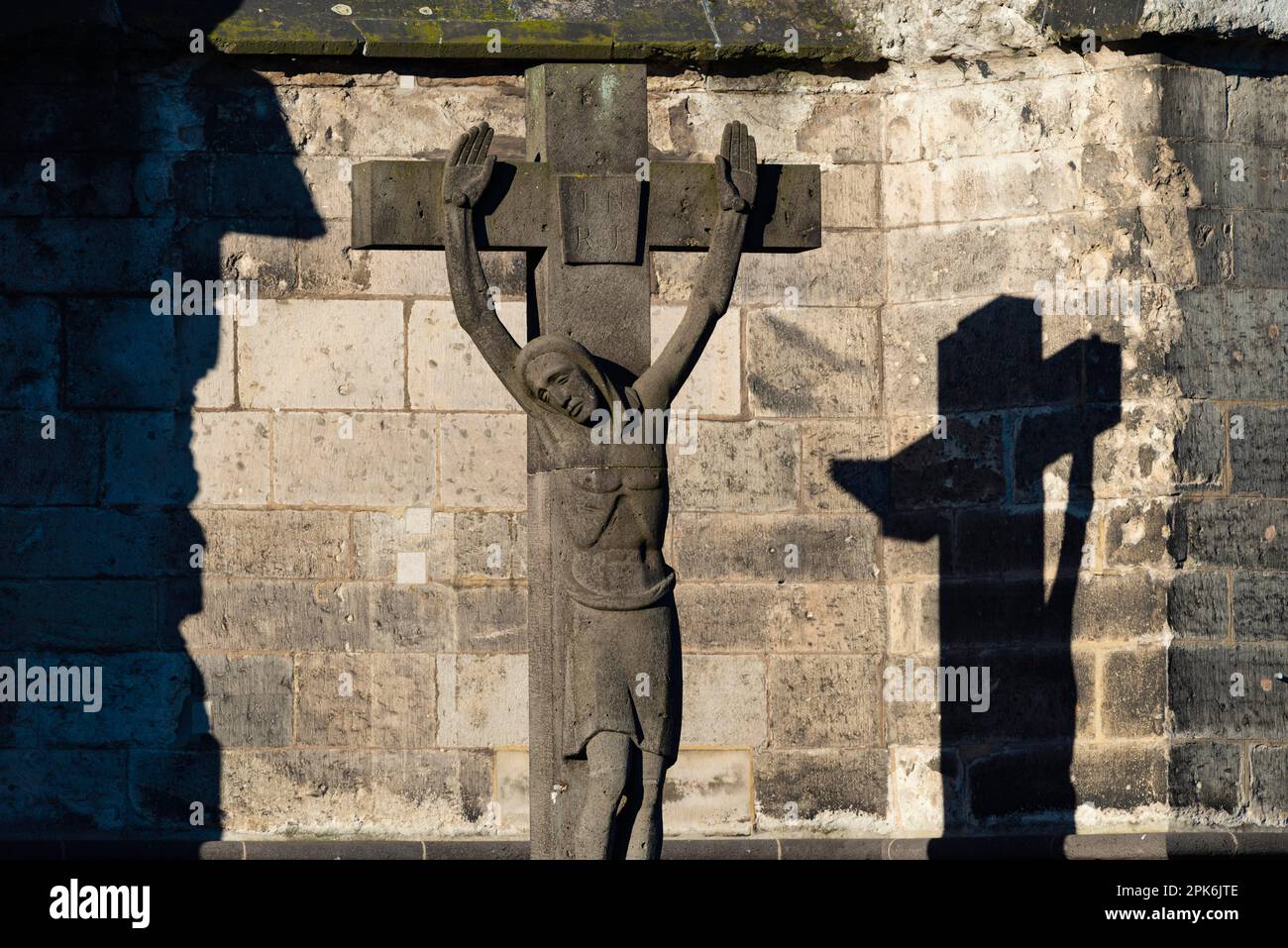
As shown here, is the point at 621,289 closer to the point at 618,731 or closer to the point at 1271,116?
the point at 618,731

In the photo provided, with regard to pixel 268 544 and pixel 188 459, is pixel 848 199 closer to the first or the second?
pixel 268 544

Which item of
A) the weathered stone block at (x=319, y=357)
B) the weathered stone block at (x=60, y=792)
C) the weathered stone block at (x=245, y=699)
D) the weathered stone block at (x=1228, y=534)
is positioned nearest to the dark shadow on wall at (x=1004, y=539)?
the weathered stone block at (x=1228, y=534)

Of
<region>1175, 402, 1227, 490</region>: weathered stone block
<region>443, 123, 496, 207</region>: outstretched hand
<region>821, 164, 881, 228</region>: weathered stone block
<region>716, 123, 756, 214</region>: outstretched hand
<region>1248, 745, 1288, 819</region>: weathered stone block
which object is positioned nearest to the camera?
<region>443, 123, 496, 207</region>: outstretched hand

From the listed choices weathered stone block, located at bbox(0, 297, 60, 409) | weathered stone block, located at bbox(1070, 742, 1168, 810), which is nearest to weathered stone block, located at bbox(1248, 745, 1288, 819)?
weathered stone block, located at bbox(1070, 742, 1168, 810)

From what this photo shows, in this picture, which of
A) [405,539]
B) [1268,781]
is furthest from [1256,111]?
[405,539]

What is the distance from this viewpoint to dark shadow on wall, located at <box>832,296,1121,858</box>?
879 cm

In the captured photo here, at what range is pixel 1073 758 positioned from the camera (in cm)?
874

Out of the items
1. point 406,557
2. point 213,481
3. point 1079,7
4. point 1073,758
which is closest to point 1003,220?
point 1079,7

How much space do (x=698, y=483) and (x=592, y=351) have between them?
96.6 inches

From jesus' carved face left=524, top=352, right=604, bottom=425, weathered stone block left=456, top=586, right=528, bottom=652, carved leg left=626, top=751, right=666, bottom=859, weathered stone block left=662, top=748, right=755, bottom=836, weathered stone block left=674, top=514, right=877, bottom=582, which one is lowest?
weathered stone block left=662, top=748, right=755, bottom=836

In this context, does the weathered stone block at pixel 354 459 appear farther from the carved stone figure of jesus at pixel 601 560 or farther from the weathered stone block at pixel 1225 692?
the weathered stone block at pixel 1225 692

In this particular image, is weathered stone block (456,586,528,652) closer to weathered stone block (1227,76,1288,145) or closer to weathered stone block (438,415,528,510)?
weathered stone block (438,415,528,510)

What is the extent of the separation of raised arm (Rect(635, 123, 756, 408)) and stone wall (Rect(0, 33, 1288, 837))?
7.22 feet

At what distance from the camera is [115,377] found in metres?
8.83
